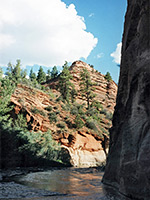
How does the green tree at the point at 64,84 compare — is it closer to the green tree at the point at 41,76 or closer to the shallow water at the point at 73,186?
the green tree at the point at 41,76

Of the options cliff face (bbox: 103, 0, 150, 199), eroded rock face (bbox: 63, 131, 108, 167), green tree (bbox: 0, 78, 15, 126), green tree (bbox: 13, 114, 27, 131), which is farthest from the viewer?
eroded rock face (bbox: 63, 131, 108, 167)

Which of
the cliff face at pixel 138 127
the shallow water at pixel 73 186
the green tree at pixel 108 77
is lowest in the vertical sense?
the shallow water at pixel 73 186

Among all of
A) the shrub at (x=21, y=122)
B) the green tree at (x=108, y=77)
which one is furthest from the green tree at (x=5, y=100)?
the green tree at (x=108, y=77)

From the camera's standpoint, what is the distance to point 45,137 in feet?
84.5

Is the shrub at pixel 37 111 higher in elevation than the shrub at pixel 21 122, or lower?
higher

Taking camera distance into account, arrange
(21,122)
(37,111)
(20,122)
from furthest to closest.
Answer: (37,111) < (21,122) < (20,122)

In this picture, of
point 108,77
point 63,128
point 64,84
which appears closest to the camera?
point 63,128

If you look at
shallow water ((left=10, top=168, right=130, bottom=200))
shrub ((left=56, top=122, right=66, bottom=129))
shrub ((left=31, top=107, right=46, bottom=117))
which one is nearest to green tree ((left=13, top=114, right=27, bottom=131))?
shrub ((left=31, top=107, right=46, bottom=117))

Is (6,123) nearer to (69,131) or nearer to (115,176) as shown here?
(69,131)

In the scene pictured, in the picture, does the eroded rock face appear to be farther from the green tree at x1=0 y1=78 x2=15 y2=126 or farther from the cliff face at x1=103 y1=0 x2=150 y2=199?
the cliff face at x1=103 y1=0 x2=150 y2=199

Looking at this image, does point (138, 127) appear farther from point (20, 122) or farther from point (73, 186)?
point (20, 122)

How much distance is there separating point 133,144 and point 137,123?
738 millimetres

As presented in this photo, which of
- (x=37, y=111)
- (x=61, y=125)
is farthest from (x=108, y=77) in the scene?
(x=37, y=111)

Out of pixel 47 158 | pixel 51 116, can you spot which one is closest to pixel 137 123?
pixel 47 158
